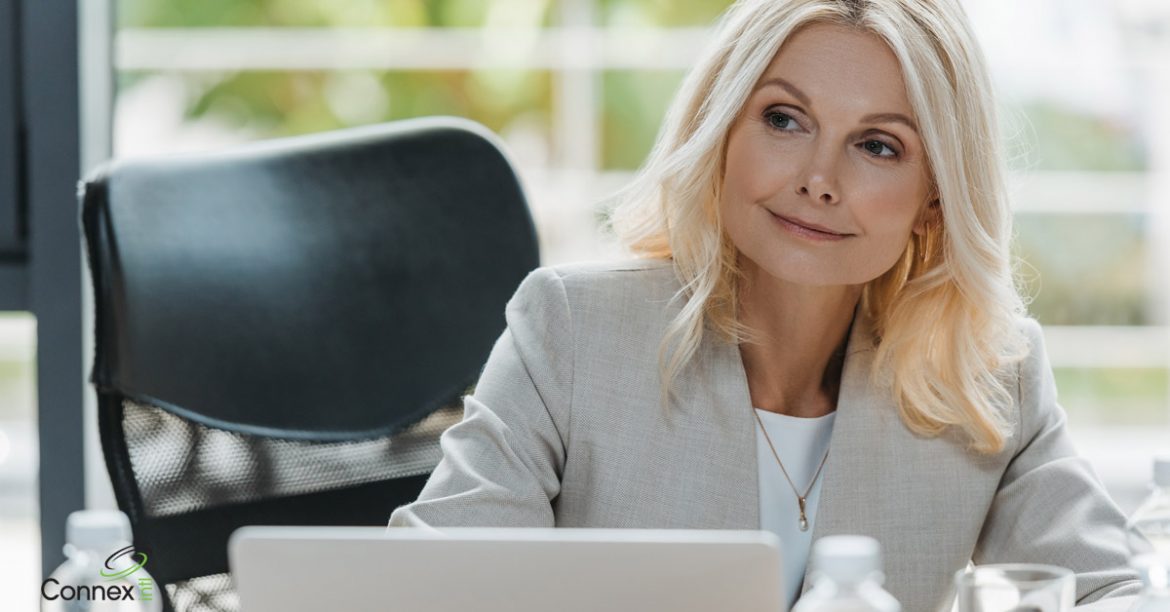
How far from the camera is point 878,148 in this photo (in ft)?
4.89

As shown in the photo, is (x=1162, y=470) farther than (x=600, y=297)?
No

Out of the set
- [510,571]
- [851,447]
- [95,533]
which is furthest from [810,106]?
[95,533]

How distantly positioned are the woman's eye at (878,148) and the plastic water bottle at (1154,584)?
563 millimetres

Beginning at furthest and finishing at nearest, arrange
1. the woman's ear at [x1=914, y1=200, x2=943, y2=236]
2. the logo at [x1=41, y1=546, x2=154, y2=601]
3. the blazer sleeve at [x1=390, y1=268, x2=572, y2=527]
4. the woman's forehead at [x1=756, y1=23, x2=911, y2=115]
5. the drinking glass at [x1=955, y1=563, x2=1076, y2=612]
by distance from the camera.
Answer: the woman's ear at [x1=914, y1=200, x2=943, y2=236] < the woman's forehead at [x1=756, y1=23, x2=911, y2=115] < the blazer sleeve at [x1=390, y1=268, x2=572, y2=527] < the logo at [x1=41, y1=546, x2=154, y2=601] < the drinking glass at [x1=955, y1=563, x2=1076, y2=612]

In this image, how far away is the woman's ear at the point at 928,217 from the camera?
1585 millimetres

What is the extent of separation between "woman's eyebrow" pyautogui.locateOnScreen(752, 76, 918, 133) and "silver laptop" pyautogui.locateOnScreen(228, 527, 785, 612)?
75cm

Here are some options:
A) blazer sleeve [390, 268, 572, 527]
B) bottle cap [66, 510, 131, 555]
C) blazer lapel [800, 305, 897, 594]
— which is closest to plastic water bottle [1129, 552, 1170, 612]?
blazer lapel [800, 305, 897, 594]

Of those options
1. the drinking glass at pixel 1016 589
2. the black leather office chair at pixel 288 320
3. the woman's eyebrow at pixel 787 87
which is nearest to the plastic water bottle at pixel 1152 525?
the drinking glass at pixel 1016 589

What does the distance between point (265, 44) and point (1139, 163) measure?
243 centimetres

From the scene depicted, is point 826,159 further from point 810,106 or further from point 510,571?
point 510,571

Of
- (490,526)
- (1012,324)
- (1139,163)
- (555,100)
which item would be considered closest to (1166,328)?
(1139,163)

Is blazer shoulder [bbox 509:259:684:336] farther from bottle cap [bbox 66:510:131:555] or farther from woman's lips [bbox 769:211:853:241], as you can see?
bottle cap [bbox 66:510:131:555]

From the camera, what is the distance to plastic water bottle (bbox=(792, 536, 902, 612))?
76 cm

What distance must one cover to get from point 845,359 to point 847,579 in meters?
0.86
